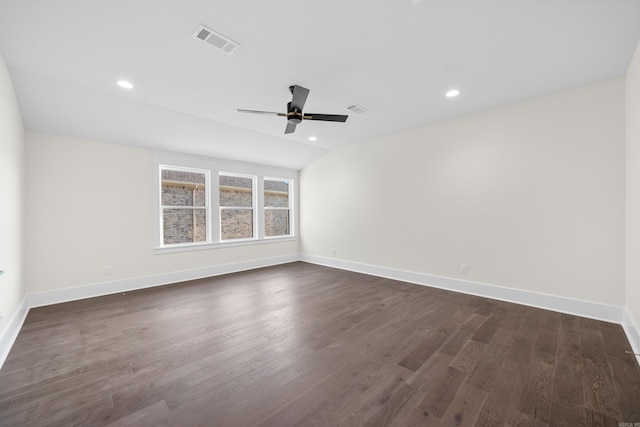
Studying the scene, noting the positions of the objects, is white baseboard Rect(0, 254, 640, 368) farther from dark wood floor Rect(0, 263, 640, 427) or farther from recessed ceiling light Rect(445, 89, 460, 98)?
recessed ceiling light Rect(445, 89, 460, 98)

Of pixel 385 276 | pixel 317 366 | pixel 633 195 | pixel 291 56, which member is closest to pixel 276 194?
pixel 385 276

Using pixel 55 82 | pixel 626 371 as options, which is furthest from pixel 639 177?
pixel 55 82

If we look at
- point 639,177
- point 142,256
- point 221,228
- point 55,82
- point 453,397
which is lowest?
point 453,397

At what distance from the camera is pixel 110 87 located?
115 inches

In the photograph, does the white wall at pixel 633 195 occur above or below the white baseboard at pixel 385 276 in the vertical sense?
above

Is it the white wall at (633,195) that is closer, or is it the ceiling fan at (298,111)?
the white wall at (633,195)

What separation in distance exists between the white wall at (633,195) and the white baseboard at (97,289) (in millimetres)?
5651

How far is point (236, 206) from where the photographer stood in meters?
5.77

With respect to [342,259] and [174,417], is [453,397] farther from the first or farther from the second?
[342,259]

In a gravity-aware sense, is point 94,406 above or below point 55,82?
below

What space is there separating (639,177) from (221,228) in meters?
5.95

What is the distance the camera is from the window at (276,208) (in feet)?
21.0

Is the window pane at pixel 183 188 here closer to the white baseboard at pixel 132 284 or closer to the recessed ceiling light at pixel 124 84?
the white baseboard at pixel 132 284

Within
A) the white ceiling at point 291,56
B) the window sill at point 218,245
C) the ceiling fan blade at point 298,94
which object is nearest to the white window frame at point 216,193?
the window sill at point 218,245
